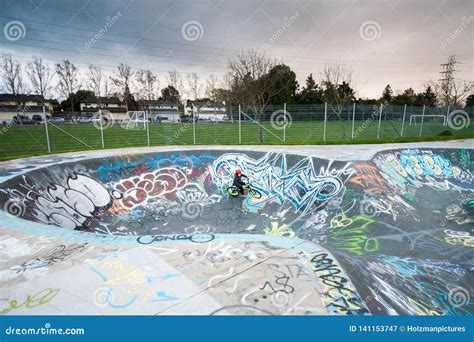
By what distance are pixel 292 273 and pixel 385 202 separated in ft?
22.0

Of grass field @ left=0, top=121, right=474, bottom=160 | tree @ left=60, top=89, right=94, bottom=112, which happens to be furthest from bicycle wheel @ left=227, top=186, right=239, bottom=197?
tree @ left=60, top=89, right=94, bottom=112

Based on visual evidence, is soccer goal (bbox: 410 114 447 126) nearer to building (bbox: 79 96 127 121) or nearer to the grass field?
the grass field

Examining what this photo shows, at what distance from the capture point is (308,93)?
62.9 m

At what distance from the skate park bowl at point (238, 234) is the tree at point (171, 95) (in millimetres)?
67893

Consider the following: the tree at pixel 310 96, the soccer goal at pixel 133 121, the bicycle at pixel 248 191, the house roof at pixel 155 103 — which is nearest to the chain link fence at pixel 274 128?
the soccer goal at pixel 133 121

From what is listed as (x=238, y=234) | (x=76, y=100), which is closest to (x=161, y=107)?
(x=76, y=100)

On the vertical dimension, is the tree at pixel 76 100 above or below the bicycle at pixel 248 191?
above

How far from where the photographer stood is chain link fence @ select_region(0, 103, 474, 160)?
18.1 meters

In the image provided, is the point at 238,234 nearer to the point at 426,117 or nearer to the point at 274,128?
the point at 274,128

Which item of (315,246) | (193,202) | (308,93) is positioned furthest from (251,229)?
(308,93)

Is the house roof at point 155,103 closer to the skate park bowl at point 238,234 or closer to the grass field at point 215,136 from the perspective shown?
the grass field at point 215,136

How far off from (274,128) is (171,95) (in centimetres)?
6557

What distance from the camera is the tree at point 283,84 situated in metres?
45.5

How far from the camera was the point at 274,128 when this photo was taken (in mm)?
21672
